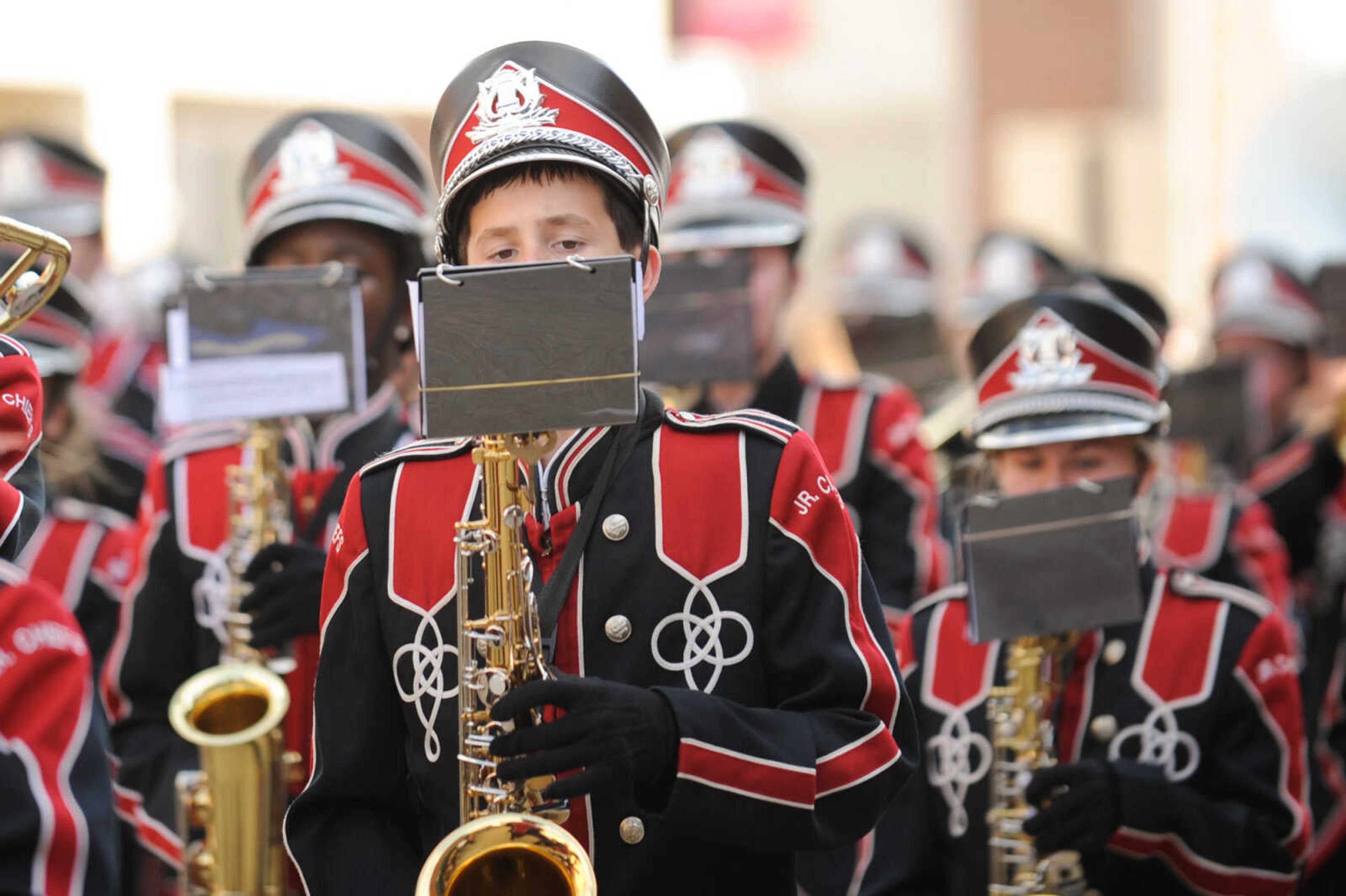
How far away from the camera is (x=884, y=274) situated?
415 inches

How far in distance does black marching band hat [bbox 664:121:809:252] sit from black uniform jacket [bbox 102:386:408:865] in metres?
1.62

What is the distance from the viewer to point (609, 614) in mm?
2605

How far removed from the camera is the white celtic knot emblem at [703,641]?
2.59m

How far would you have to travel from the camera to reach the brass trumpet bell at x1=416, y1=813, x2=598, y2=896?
7.76ft

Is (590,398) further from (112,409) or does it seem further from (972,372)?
(112,409)

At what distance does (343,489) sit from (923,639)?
1.24 m

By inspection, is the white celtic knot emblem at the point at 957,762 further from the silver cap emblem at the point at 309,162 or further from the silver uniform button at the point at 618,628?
the silver cap emblem at the point at 309,162

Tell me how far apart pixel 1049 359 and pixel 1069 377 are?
0.24 feet

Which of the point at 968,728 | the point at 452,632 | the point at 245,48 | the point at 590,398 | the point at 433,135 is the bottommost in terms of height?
the point at 968,728

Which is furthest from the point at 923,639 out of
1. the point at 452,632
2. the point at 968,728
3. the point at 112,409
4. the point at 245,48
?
the point at 245,48

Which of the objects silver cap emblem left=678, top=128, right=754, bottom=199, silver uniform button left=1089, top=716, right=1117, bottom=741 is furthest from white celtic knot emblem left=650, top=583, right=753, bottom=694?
silver cap emblem left=678, top=128, right=754, bottom=199

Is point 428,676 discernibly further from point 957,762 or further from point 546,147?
point 957,762

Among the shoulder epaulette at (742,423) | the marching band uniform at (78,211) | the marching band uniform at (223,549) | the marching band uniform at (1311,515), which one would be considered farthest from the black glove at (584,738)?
the marching band uniform at (78,211)

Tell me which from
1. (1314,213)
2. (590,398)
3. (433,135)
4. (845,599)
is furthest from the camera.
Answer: (1314,213)
